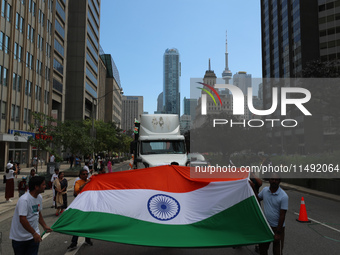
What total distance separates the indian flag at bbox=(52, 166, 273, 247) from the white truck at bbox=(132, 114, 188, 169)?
19.7 ft

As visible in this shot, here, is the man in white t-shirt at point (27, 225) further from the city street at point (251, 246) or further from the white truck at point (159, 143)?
the white truck at point (159, 143)

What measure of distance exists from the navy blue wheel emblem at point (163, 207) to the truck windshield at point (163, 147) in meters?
8.28

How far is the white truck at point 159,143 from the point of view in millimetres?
13688

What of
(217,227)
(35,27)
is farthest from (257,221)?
(35,27)

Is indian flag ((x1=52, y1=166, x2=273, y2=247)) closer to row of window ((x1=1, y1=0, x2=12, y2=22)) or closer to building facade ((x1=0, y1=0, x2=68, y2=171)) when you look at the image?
building facade ((x1=0, y1=0, x2=68, y2=171))

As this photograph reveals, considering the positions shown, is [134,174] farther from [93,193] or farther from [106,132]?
[106,132]

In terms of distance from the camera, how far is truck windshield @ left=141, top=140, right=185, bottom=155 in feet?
48.7

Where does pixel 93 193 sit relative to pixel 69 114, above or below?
below

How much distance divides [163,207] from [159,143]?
884cm

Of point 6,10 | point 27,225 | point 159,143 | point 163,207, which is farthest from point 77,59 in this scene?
point 27,225

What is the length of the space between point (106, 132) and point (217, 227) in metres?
44.6

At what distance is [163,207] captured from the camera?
6355 millimetres

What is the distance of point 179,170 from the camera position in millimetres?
7145

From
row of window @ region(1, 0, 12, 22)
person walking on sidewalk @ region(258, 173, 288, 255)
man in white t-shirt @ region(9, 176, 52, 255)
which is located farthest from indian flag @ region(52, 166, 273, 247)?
row of window @ region(1, 0, 12, 22)
